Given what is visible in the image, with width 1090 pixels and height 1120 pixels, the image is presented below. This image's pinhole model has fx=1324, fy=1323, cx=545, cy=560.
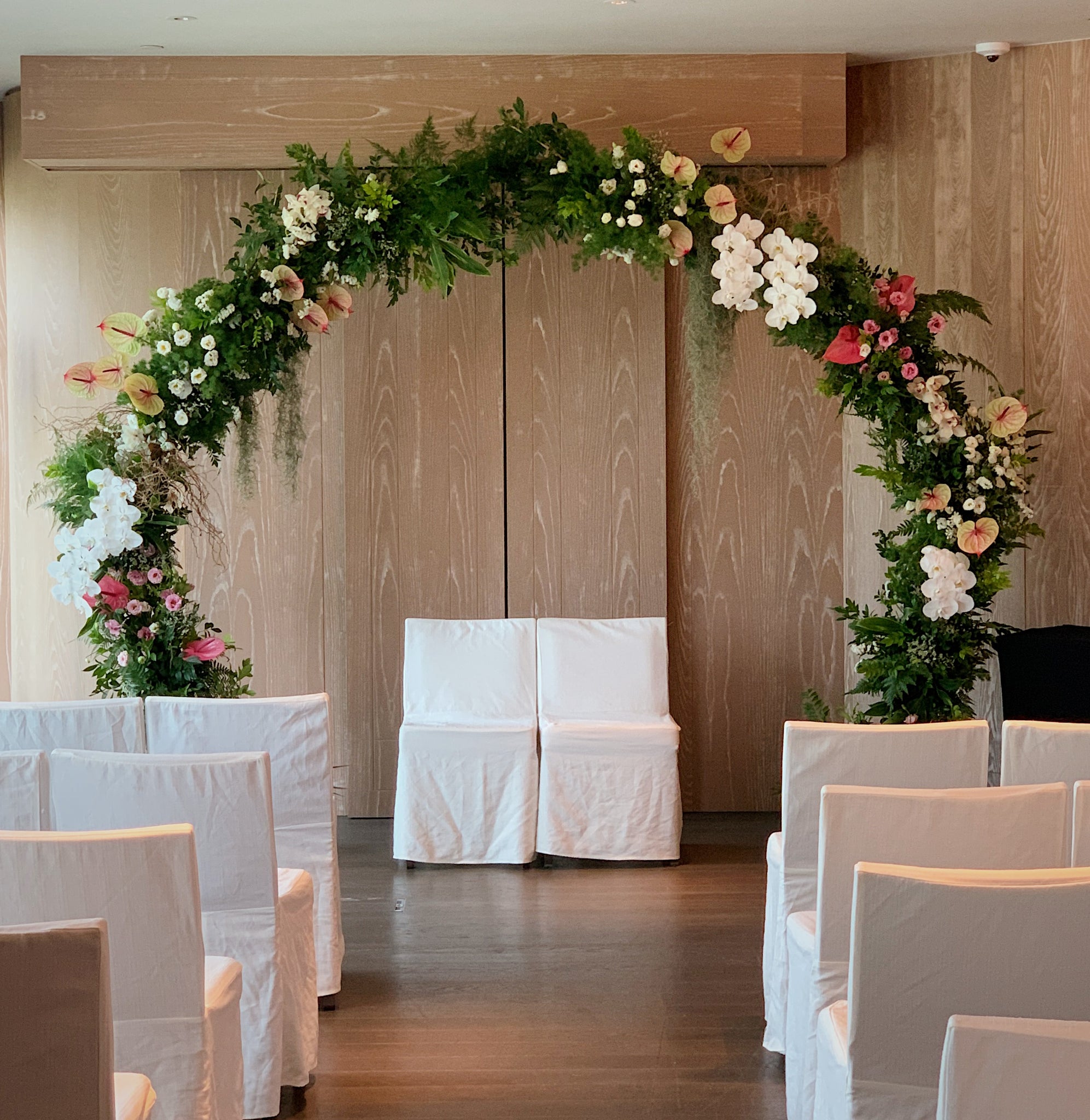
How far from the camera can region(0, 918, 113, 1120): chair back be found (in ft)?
5.65

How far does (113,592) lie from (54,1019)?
270 cm

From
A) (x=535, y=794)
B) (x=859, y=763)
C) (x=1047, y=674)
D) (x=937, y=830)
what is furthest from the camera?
(x=535, y=794)

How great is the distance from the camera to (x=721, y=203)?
441 centimetres

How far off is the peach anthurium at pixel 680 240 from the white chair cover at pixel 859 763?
189 cm

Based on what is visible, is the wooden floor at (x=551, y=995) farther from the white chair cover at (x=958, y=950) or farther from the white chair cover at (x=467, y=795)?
the white chair cover at (x=958, y=950)

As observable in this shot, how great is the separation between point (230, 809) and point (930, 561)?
261 cm

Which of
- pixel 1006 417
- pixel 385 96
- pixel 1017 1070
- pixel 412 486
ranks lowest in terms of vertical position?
pixel 1017 1070

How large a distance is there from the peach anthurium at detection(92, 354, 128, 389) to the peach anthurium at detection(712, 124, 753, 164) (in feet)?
6.85

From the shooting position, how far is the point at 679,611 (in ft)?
19.8

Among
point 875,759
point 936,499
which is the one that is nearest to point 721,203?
point 936,499

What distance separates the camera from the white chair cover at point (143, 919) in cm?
230

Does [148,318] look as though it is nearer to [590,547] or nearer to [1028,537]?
[590,547]

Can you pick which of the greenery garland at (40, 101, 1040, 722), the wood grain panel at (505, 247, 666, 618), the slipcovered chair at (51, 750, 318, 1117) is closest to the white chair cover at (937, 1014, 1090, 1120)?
the slipcovered chair at (51, 750, 318, 1117)

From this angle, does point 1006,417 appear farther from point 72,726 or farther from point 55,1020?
point 55,1020
